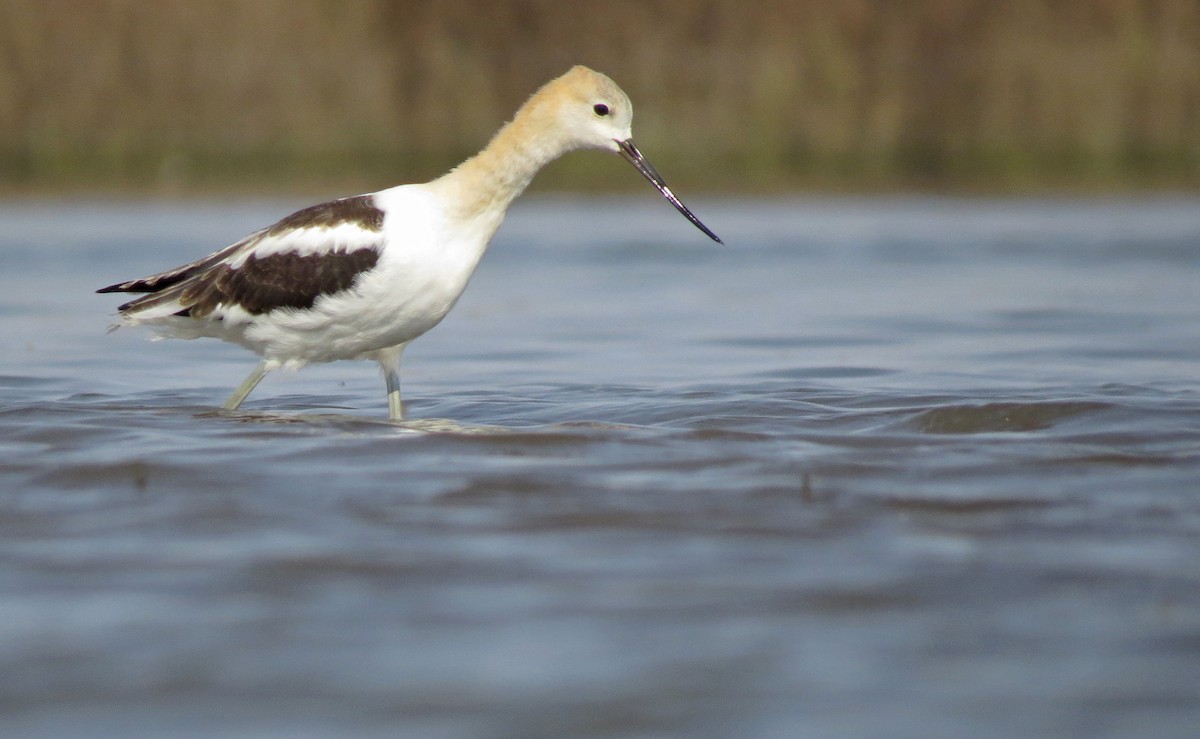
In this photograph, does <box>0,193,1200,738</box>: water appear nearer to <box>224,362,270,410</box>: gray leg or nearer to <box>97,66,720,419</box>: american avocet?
<box>224,362,270,410</box>: gray leg

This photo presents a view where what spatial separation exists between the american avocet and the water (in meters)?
0.38

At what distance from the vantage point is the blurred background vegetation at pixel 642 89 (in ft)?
61.2

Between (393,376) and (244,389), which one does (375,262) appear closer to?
(393,376)

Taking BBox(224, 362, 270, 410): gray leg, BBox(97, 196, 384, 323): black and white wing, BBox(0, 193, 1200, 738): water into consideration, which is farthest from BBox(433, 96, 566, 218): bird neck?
BBox(224, 362, 270, 410): gray leg

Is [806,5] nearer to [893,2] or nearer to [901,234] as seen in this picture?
[893,2]

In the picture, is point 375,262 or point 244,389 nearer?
point 375,262

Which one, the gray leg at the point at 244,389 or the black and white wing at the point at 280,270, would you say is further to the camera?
the gray leg at the point at 244,389

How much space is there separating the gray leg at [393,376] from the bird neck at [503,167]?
0.76 meters

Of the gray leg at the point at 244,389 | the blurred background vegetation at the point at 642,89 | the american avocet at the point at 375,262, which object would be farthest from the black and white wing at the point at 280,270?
the blurred background vegetation at the point at 642,89

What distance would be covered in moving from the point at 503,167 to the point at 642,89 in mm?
12354

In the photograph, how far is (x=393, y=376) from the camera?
720cm

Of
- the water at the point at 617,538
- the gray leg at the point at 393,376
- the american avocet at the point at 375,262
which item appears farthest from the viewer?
the gray leg at the point at 393,376

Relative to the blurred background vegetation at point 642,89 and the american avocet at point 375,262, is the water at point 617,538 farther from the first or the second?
the blurred background vegetation at point 642,89

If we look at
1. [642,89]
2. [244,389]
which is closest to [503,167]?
[244,389]
